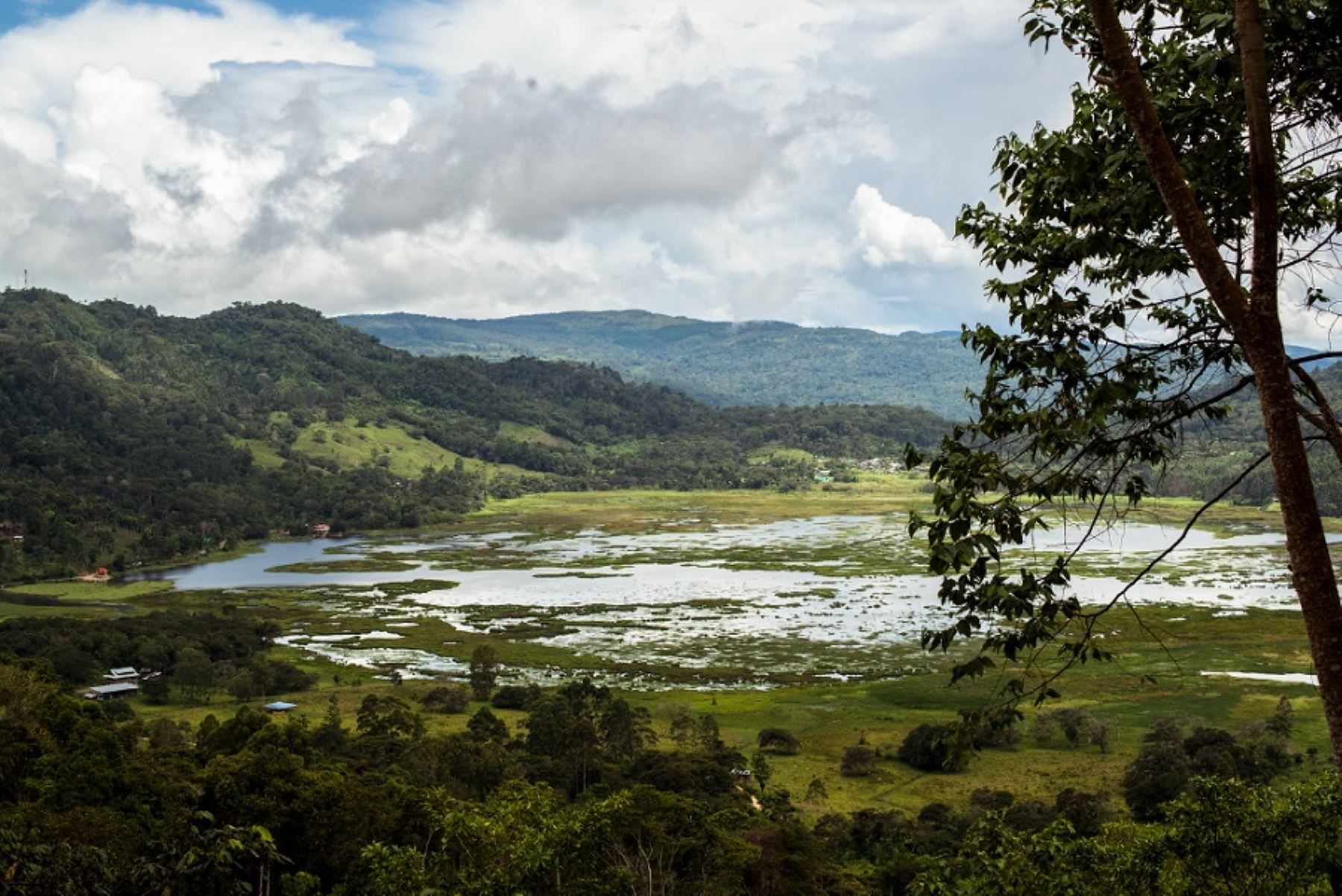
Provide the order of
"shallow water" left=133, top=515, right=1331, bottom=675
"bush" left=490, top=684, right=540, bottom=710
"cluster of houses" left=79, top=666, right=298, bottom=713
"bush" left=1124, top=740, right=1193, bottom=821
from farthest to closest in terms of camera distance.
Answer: "shallow water" left=133, top=515, right=1331, bottom=675 → "bush" left=490, top=684, right=540, bottom=710 → "cluster of houses" left=79, top=666, right=298, bottom=713 → "bush" left=1124, top=740, right=1193, bottom=821

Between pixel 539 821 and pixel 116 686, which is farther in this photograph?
pixel 116 686

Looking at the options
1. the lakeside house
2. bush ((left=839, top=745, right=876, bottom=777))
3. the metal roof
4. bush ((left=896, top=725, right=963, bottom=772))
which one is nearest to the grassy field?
bush ((left=839, top=745, right=876, bottom=777))

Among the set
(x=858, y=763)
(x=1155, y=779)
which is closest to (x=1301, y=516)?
(x=1155, y=779)

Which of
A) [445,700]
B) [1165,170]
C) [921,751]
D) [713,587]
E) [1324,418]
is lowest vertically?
[921,751]

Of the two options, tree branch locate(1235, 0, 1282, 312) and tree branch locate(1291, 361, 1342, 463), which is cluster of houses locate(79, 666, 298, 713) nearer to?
tree branch locate(1291, 361, 1342, 463)

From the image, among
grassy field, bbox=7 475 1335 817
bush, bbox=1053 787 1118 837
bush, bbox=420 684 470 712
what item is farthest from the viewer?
bush, bbox=420 684 470 712

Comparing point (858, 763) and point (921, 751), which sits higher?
point (921, 751)

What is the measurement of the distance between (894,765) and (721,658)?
784 inches

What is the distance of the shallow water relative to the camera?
210ft

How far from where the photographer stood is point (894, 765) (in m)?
41.3

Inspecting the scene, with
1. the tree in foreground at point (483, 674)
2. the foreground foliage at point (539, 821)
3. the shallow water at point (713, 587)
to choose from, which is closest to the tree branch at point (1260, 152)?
the foreground foliage at point (539, 821)

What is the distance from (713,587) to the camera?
86750 millimetres

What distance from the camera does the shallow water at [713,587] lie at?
6394 cm

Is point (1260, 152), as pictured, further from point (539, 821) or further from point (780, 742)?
point (780, 742)
